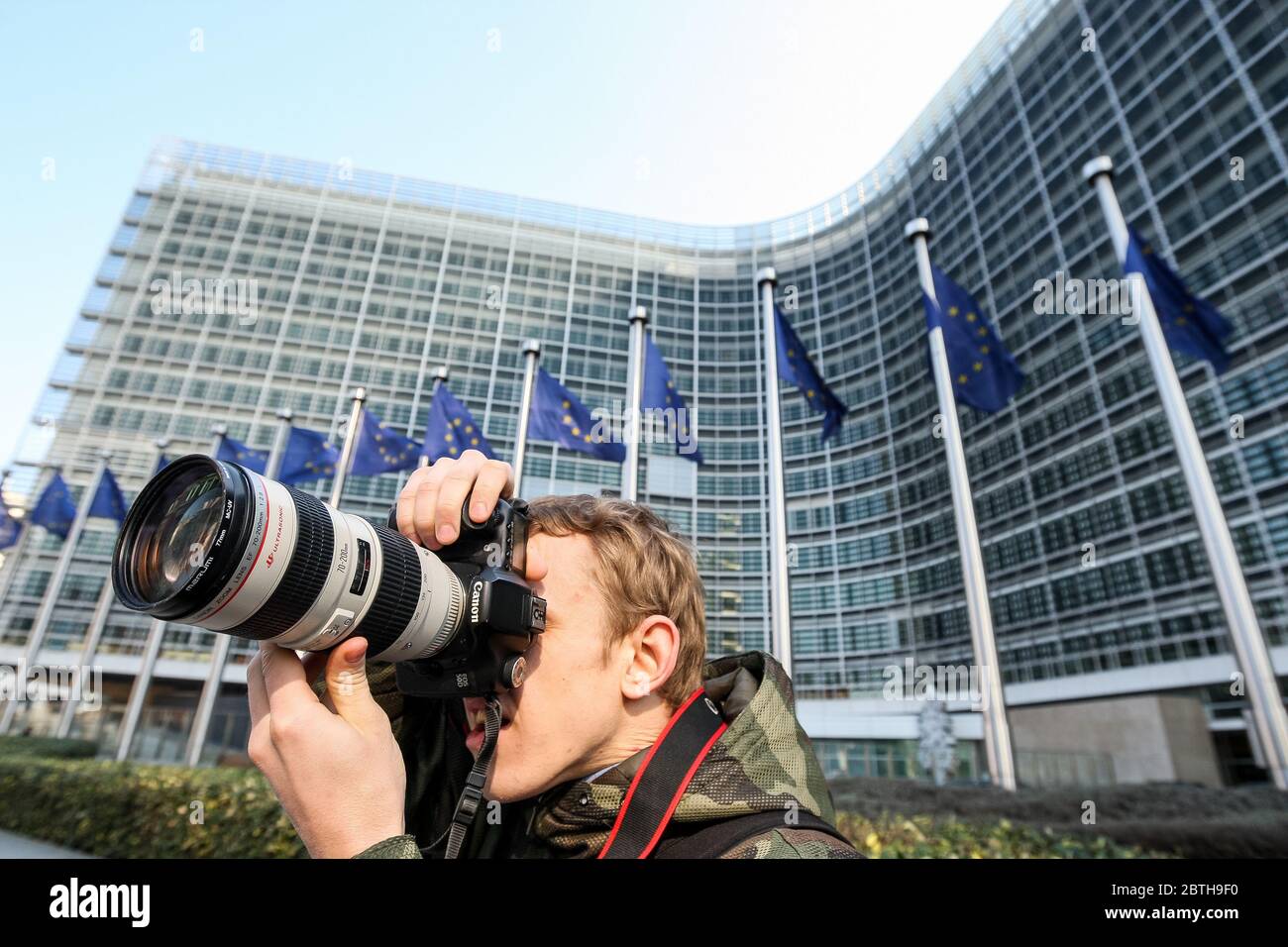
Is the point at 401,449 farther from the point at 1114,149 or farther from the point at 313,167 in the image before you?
the point at 313,167

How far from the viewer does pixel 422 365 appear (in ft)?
127

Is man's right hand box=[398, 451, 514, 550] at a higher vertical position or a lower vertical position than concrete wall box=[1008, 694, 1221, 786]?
higher

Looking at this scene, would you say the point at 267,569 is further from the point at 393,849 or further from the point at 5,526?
the point at 5,526

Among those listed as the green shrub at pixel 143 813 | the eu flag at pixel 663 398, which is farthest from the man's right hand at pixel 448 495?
the eu flag at pixel 663 398

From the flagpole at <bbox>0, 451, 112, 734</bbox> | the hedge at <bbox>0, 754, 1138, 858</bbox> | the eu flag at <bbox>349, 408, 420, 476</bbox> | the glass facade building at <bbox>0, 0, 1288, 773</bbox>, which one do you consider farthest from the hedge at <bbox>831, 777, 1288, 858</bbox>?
the flagpole at <bbox>0, 451, 112, 734</bbox>

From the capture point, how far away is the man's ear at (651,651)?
A: 4.82 ft

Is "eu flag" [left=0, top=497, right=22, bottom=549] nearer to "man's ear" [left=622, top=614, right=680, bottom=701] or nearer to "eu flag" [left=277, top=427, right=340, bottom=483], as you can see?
"eu flag" [left=277, top=427, right=340, bottom=483]

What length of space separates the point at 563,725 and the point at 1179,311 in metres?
9.65

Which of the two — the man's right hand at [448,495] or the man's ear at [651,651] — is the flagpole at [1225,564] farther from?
the man's right hand at [448,495]

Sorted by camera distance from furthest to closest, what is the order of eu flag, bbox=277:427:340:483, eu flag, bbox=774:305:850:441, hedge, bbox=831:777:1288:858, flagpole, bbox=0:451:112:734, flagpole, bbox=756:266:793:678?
flagpole, bbox=0:451:112:734 < eu flag, bbox=277:427:340:483 < eu flag, bbox=774:305:850:441 < flagpole, bbox=756:266:793:678 < hedge, bbox=831:777:1288:858

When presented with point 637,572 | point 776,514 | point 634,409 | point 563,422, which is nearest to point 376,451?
point 563,422

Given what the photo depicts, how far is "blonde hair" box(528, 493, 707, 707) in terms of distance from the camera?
4.94ft

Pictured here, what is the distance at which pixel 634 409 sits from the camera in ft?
34.6

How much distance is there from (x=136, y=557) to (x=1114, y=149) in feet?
117
